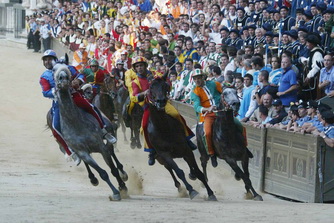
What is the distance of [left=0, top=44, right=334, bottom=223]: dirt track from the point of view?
10.8 m

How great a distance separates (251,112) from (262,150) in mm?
1826

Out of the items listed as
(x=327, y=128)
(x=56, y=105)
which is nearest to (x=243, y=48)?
(x=327, y=128)

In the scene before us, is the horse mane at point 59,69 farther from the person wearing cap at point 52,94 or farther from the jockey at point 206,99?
the jockey at point 206,99

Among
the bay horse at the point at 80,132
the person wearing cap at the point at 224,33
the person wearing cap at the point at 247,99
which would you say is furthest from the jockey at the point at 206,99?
the person wearing cap at the point at 224,33

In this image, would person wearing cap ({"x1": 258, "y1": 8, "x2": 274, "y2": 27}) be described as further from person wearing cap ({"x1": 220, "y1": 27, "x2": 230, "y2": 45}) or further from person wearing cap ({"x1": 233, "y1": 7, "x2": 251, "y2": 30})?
person wearing cap ({"x1": 220, "y1": 27, "x2": 230, "y2": 45})

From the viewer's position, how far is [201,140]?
14.7 metres

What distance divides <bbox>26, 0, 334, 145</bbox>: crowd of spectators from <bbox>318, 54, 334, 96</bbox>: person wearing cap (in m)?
0.02

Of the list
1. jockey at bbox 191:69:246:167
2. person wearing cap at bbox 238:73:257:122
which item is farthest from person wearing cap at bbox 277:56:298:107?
jockey at bbox 191:69:246:167

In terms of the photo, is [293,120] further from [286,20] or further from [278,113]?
[286,20]

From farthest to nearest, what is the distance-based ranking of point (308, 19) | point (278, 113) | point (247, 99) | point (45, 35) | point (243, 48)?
point (45, 35) < point (243, 48) < point (308, 19) < point (247, 99) < point (278, 113)

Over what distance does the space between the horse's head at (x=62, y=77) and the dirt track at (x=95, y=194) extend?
5.47 ft

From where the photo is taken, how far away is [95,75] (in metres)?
19.5

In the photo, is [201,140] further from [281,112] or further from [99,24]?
[99,24]

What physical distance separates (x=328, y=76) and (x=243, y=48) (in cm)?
465
